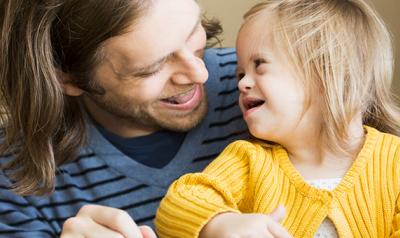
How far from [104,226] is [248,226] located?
215 mm

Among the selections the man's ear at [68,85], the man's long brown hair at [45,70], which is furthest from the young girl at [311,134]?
the man's ear at [68,85]

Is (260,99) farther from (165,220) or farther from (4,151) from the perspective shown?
(4,151)

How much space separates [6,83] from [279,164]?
65 cm

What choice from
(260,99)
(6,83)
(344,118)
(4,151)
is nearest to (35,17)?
(6,83)

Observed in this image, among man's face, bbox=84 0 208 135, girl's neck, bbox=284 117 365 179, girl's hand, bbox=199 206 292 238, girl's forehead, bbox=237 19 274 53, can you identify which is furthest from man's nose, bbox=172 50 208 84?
girl's hand, bbox=199 206 292 238

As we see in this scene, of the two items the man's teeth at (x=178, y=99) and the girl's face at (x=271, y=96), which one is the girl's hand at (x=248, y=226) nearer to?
the girl's face at (x=271, y=96)

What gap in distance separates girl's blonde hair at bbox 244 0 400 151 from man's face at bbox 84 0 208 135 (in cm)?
15

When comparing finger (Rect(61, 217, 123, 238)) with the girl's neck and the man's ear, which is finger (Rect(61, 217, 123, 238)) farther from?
the man's ear

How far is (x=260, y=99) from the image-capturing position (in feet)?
3.78

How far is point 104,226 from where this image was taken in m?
0.97

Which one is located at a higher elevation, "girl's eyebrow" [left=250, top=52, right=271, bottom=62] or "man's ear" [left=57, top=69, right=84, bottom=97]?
"girl's eyebrow" [left=250, top=52, right=271, bottom=62]

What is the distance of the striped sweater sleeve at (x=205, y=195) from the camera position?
3.34 feet

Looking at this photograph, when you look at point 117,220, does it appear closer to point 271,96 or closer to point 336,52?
point 271,96

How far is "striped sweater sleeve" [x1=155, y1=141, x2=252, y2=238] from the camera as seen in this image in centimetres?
102
